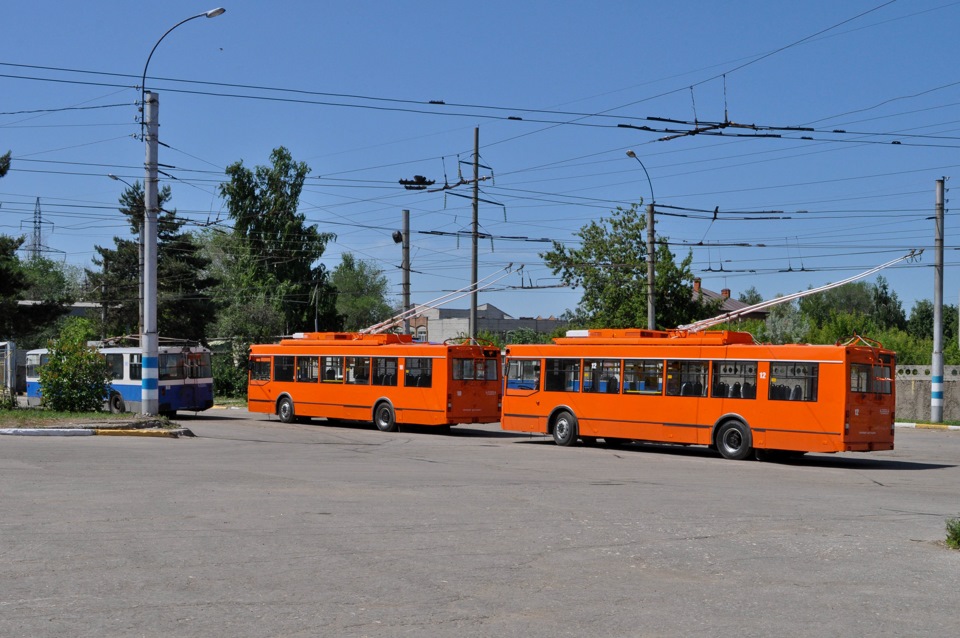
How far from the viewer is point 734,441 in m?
22.7

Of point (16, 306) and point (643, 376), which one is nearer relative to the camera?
point (643, 376)

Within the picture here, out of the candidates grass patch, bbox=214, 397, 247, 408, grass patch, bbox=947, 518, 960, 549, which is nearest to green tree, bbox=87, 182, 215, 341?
grass patch, bbox=214, 397, 247, 408

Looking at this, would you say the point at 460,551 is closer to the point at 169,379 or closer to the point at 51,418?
the point at 51,418

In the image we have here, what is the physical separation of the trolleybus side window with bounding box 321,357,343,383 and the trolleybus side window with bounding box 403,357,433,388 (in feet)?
9.86

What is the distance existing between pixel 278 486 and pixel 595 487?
4.48 m

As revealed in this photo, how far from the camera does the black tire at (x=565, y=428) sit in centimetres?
2580

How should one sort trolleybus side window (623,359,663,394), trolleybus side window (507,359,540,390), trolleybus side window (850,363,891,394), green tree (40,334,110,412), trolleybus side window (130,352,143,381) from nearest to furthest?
1. trolleybus side window (850,363,891,394)
2. trolleybus side window (623,359,663,394)
3. trolleybus side window (507,359,540,390)
4. green tree (40,334,110,412)
5. trolleybus side window (130,352,143,381)

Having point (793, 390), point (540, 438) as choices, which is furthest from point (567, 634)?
point (540, 438)

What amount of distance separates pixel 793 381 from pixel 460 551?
13.5 meters

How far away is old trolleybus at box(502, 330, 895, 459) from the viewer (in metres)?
21.2

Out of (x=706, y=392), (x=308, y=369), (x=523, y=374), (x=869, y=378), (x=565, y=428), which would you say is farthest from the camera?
(x=308, y=369)

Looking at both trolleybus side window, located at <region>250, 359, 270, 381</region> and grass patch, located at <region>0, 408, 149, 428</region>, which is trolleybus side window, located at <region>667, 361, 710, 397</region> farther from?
trolleybus side window, located at <region>250, 359, 270, 381</region>

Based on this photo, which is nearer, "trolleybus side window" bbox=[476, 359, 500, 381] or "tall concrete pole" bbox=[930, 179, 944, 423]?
"trolleybus side window" bbox=[476, 359, 500, 381]

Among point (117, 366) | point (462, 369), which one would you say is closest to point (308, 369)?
point (462, 369)
